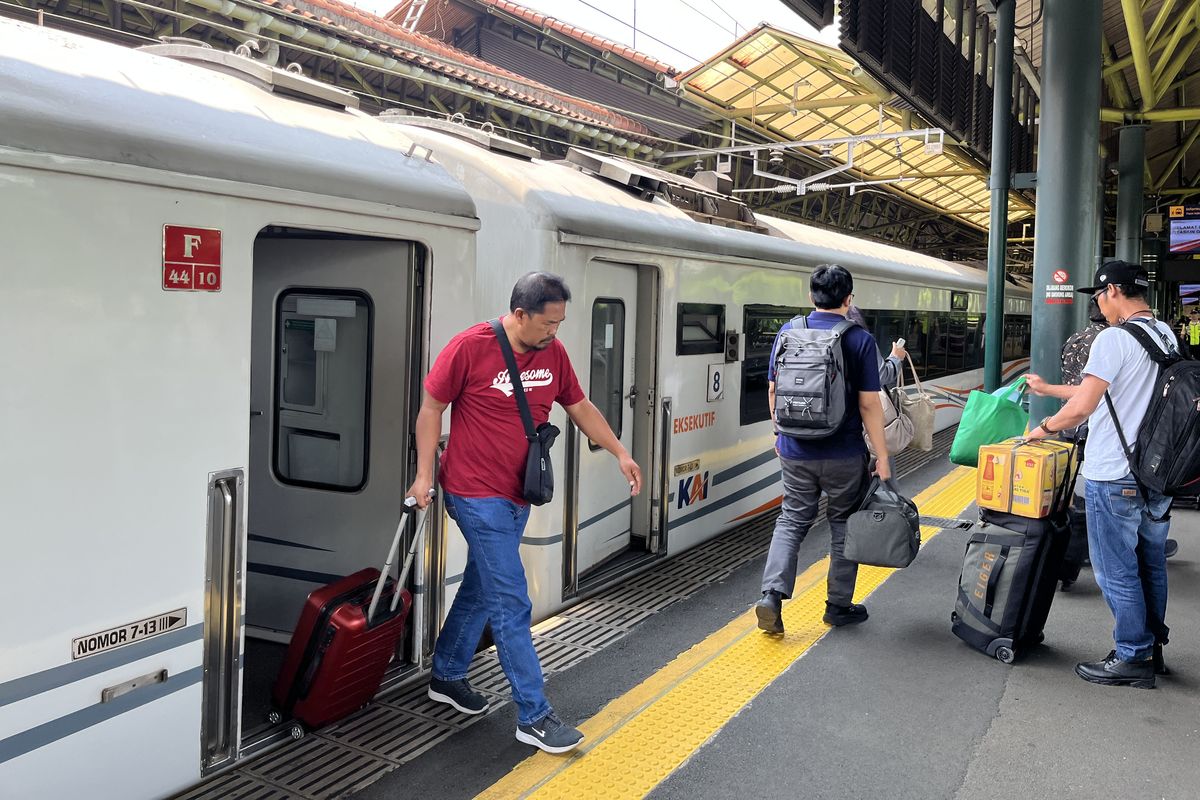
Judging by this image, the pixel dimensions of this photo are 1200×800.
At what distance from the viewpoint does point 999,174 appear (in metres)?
9.52

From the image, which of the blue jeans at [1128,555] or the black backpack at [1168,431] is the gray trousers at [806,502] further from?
the black backpack at [1168,431]

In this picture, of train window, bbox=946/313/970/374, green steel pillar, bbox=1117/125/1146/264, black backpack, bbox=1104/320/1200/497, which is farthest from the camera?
green steel pillar, bbox=1117/125/1146/264

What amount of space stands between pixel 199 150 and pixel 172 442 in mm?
908

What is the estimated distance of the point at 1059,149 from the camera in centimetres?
807

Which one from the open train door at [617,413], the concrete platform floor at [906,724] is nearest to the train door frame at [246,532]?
the concrete platform floor at [906,724]

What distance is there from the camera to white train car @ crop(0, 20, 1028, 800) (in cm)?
274

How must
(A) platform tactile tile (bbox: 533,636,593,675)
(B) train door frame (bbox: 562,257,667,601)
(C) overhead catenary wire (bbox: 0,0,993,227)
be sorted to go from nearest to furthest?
(A) platform tactile tile (bbox: 533,636,593,675) → (C) overhead catenary wire (bbox: 0,0,993,227) → (B) train door frame (bbox: 562,257,667,601)

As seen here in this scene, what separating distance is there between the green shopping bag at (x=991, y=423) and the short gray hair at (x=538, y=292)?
3623 mm

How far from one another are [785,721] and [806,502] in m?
1.29

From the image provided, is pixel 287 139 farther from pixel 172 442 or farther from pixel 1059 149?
pixel 1059 149

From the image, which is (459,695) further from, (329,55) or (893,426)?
(329,55)

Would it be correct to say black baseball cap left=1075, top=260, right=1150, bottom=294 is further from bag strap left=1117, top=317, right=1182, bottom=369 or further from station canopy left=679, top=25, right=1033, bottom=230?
station canopy left=679, top=25, right=1033, bottom=230

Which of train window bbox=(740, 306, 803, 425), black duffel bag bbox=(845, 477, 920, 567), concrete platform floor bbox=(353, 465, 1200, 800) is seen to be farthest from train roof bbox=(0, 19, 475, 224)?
train window bbox=(740, 306, 803, 425)

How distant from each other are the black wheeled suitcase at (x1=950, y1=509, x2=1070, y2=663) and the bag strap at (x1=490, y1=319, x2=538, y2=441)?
2409 mm
